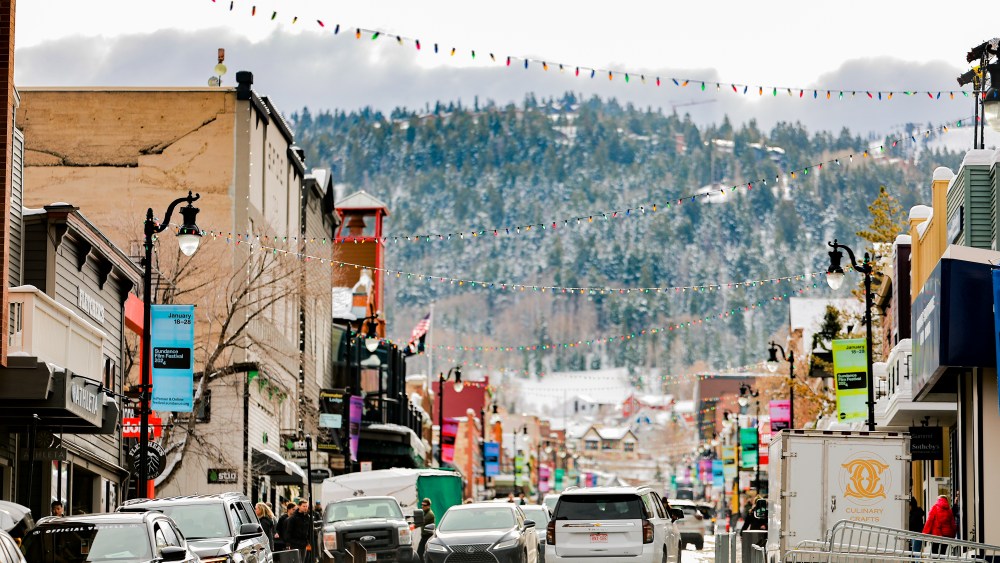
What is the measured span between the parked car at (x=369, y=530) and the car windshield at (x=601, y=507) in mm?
6496

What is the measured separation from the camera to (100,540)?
1797cm

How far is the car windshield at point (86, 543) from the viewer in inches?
672

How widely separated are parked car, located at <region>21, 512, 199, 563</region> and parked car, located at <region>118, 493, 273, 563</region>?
4.08 meters

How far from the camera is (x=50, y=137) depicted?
52344 mm

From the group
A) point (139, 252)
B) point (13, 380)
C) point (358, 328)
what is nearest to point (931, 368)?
point (13, 380)

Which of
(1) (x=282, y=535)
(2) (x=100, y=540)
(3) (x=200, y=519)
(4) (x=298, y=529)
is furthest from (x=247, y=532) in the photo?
(1) (x=282, y=535)

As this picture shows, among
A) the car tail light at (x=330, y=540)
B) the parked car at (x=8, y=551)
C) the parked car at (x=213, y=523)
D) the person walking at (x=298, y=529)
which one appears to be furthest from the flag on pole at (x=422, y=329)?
the parked car at (x=8, y=551)

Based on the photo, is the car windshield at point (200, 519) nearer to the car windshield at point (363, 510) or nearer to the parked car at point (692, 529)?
the car windshield at point (363, 510)

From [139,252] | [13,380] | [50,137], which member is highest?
[50,137]

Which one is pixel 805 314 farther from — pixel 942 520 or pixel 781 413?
pixel 942 520

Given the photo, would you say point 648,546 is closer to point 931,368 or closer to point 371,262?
point 931,368

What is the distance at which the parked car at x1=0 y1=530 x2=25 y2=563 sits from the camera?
13781 mm

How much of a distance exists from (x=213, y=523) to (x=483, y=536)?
7655 mm

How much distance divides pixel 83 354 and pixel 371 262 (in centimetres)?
5381
